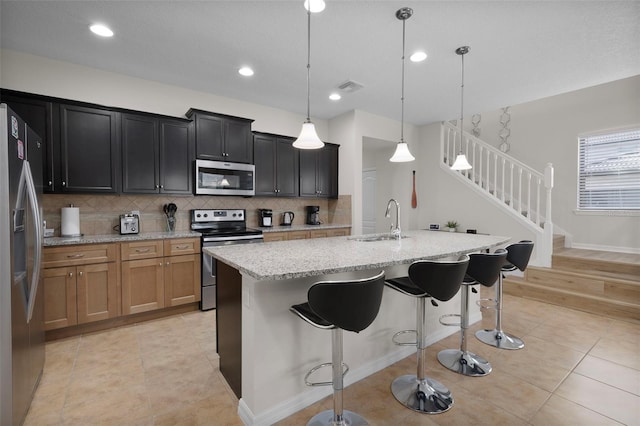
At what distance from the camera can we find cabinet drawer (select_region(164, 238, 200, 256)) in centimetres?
322

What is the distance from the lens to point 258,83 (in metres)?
3.75

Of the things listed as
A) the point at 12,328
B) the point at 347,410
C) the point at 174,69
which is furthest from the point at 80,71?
the point at 347,410

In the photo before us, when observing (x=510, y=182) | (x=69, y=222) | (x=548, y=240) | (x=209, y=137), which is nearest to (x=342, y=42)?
(x=209, y=137)

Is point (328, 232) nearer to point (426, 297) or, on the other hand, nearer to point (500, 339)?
point (500, 339)

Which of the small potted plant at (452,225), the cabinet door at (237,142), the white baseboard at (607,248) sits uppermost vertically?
the cabinet door at (237,142)

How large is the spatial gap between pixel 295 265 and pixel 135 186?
2755mm

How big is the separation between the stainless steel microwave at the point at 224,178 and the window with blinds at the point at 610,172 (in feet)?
17.8

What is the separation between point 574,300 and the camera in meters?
3.57

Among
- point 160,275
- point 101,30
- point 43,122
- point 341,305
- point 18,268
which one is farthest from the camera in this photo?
point 160,275

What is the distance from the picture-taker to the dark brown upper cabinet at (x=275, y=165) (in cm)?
433

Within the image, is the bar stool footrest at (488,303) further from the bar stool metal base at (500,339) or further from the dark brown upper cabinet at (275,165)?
the dark brown upper cabinet at (275,165)

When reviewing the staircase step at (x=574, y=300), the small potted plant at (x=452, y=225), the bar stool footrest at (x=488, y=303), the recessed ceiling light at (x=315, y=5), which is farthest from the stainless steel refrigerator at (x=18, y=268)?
the small potted plant at (x=452, y=225)

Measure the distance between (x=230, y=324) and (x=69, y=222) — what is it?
2.39 m

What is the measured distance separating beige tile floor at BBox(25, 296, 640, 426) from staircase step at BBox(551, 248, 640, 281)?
1.03 metres
